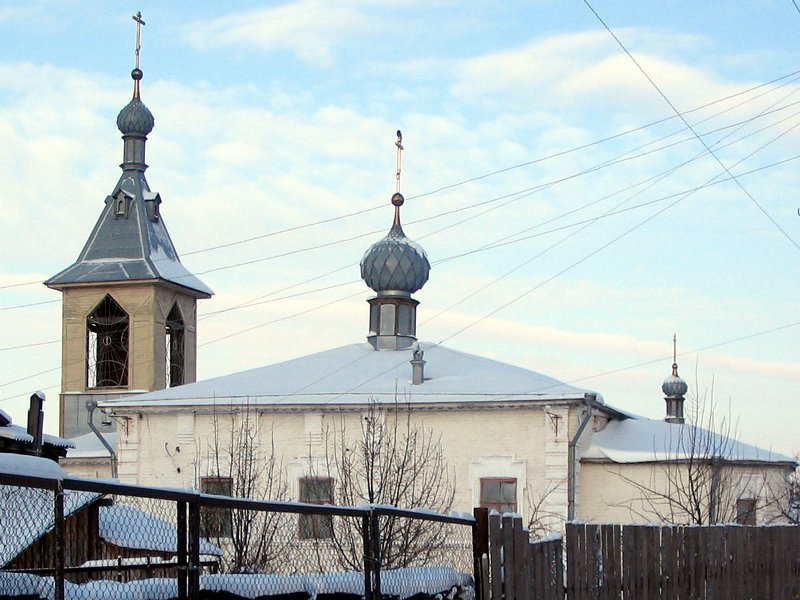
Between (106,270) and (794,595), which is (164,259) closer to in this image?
(106,270)

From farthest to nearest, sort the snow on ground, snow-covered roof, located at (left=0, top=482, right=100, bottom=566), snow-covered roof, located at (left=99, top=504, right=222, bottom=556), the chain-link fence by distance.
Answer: snow-covered roof, located at (left=99, top=504, right=222, bottom=556)
snow-covered roof, located at (left=0, top=482, right=100, bottom=566)
the snow on ground
the chain-link fence

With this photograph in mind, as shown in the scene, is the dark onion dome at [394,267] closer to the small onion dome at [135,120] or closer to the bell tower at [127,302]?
the bell tower at [127,302]

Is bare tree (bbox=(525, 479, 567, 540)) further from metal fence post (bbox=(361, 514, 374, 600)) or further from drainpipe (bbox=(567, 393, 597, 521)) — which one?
metal fence post (bbox=(361, 514, 374, 600))

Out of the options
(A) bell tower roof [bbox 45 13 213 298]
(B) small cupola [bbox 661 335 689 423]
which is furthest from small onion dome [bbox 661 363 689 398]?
(A) bell tower roof [bbox 45 13 213 298]

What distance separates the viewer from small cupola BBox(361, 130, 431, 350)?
2952cm

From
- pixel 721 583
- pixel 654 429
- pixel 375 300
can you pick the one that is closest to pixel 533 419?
pixel 654 429

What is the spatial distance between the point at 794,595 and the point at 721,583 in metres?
→ 2.11

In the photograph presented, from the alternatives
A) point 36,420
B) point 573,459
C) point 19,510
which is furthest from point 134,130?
point 19,510

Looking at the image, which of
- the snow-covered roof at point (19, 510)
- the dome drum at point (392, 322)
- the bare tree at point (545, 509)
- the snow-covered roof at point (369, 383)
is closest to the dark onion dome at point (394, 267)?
the dome drum at point (392, 322)

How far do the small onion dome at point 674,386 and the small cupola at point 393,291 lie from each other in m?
7.93

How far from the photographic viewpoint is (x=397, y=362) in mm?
27922

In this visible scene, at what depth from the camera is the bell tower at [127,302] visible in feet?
111

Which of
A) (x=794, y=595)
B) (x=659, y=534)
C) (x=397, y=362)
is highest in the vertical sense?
(x=397, y=362)

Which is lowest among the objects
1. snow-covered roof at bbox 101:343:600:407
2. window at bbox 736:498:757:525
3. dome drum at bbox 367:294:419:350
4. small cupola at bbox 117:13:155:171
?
window at bbox 736:498:757:525
